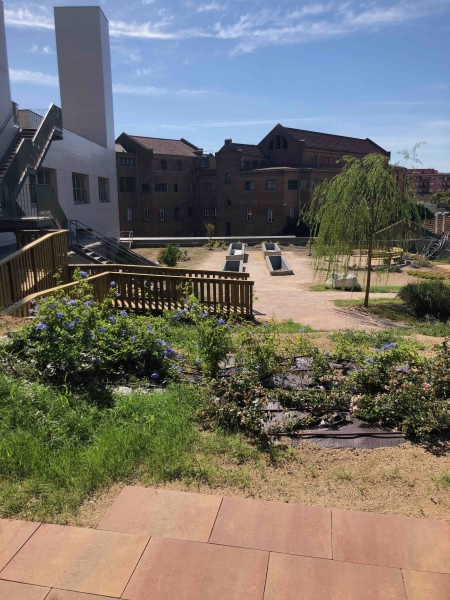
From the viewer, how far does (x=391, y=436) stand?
4.81 m

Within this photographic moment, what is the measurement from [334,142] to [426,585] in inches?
2624

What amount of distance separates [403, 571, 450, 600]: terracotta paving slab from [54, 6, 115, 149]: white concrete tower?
3143 cm

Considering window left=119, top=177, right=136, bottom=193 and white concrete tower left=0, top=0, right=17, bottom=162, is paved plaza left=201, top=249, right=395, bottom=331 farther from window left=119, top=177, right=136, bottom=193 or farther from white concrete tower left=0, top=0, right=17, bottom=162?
window left=119, top=177, right=136, bottom=193

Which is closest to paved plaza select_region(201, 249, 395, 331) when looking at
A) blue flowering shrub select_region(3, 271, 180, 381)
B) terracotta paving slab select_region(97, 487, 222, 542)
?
blue flowering shrub select_region(3, 271, 180, 381)

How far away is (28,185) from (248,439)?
1725 centimetres

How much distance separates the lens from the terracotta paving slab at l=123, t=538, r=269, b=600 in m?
2.71

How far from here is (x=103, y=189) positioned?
1268 inches

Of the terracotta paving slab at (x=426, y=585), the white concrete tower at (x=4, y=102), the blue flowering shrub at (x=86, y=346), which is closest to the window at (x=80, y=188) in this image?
the white concrete tower at (x=4, y=102)

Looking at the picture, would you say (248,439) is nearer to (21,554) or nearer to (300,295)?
(21,554)

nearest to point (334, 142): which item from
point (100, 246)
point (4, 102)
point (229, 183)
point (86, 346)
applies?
point (229, 183)

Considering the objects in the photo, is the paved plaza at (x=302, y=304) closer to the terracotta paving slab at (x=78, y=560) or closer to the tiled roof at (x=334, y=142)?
the terracotta paving slab at (x=78, y=560)

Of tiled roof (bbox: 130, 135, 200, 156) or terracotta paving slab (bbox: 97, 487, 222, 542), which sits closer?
terracotta paving slab (bbox: 97, 487, 222, 542)

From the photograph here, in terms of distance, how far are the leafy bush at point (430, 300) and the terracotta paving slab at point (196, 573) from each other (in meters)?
10.7

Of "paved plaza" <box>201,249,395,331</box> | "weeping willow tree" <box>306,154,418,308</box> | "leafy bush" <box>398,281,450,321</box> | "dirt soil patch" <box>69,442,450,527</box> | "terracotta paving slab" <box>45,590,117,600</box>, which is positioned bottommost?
"paved plaza" <box>201,249,395,331</box>
